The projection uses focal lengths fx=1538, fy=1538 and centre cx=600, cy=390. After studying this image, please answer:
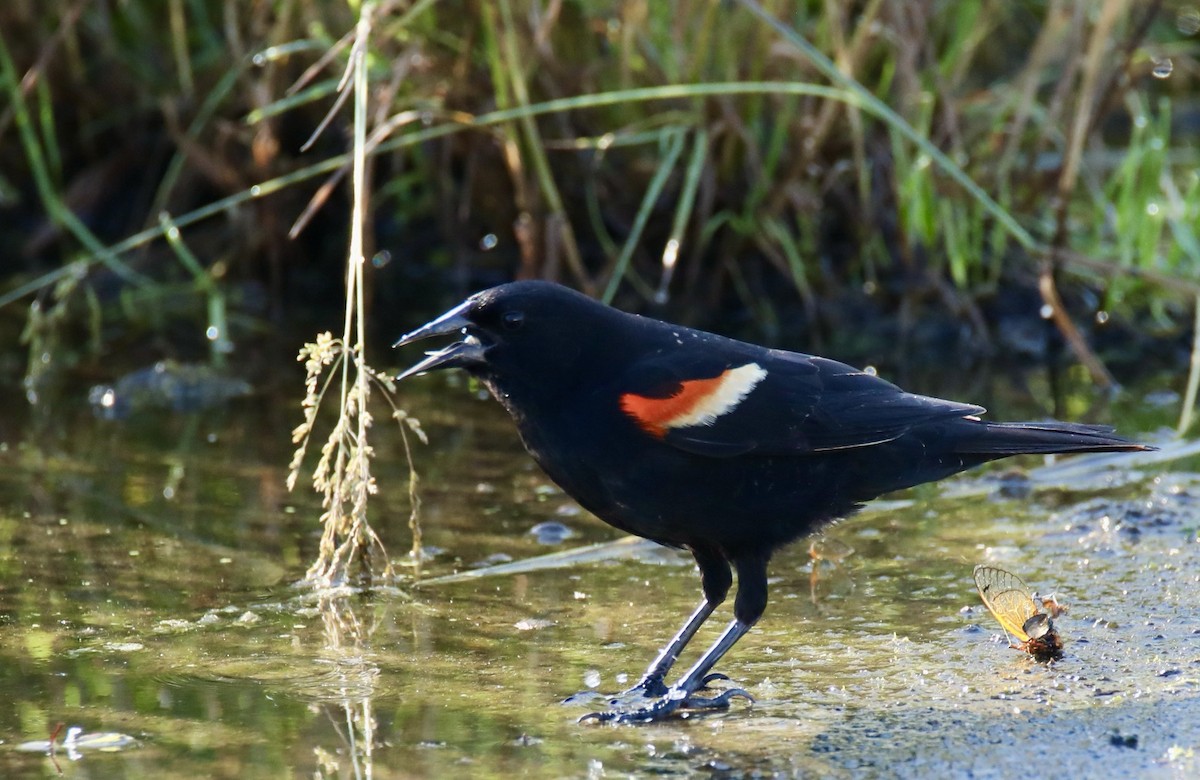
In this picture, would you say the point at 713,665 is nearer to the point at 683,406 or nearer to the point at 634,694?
the point at 634,694

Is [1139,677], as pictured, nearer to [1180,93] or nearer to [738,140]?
[738,140]

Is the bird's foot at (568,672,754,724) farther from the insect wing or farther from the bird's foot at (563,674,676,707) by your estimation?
the insect wing

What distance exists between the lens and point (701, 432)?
3.34 metres

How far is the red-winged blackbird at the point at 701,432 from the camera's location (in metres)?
3.32

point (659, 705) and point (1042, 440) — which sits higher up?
point (1042, 440)

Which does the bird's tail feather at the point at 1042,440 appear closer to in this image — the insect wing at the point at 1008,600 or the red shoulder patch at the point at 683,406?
the insect wing at the point at 1008,600

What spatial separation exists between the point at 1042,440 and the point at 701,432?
2.62 ft

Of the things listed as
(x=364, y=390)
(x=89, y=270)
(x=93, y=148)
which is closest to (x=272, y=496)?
(x=364, y=390)

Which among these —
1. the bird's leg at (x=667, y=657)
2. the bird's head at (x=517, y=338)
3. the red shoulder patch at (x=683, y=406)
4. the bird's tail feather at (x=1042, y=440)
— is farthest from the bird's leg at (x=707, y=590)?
the bird's tail feather at (x=1042, y=440)

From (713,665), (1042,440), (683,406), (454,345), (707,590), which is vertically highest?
(454,345)

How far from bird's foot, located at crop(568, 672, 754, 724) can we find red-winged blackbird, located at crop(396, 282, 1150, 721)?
0.01 meters

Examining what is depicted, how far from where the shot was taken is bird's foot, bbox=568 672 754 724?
305cm

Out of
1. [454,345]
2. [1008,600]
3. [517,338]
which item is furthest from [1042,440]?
[454,345]

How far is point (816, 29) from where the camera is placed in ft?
20.8
